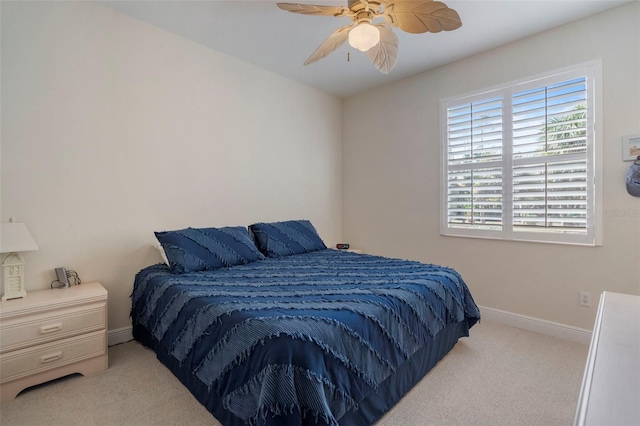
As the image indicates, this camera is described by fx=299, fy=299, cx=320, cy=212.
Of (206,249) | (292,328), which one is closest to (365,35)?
(292,328)

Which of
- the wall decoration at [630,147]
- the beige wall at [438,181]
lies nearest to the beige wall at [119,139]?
the beige wall at [438,181]

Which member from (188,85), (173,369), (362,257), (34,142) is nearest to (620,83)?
(362,257)

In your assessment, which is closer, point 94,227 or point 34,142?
point 34,142

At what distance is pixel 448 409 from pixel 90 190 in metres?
2.90

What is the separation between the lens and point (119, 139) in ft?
8.12

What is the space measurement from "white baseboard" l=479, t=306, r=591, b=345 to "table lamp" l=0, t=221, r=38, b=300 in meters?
3.75

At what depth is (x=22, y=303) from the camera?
1.81 meters

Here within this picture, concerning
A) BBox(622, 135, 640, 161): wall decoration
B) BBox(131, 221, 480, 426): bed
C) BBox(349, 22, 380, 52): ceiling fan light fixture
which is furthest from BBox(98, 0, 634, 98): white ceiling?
BBox(131, 221, 480, 426): bed

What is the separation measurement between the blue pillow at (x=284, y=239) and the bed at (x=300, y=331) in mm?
477

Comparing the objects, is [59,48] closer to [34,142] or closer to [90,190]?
[34,142]

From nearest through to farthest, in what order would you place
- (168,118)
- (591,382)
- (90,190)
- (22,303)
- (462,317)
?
(591,382) < (22,303) < (462,317) < (90,190) < (168,118)

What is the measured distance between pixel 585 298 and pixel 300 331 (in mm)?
2600

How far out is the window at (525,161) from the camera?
8.07 feet

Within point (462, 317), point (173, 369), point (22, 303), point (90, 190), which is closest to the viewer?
point (22, 303)
